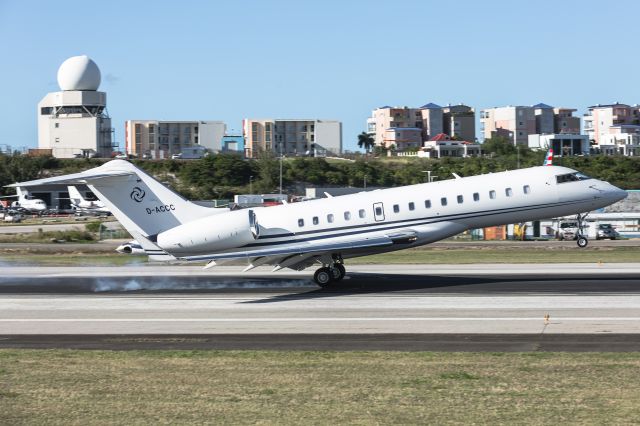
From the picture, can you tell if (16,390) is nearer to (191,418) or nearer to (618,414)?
(191,418)

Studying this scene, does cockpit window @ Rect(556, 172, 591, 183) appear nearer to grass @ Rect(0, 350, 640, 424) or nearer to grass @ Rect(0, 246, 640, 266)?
grass @ Rect(0, 246, 640, 266)

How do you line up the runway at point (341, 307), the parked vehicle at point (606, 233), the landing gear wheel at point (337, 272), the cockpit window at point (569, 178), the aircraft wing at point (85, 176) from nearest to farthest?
the runway at point (341, 307)
the aircraft wing at point (85, 176)
the landing gear wheel at point (337, 272)
the cockpit window at point (569, 178)
the parked vehicle at point (606, 233)

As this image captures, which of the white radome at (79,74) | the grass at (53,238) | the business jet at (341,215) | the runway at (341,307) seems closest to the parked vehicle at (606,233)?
the runway at (341,307)

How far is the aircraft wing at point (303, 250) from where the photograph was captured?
27359mm

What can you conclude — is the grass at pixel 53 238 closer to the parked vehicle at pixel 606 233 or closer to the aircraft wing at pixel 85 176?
the aircraft wing at pixel 85 176

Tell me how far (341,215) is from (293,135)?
136 meters

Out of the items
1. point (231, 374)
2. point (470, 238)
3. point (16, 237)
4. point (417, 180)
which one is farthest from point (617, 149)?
point (231, 374)

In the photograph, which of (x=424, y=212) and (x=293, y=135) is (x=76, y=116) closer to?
(x=293, y=135)

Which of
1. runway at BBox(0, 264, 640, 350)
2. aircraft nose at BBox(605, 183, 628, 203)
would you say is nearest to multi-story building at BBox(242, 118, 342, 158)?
runway at BBox(0, 264, 640, 350)

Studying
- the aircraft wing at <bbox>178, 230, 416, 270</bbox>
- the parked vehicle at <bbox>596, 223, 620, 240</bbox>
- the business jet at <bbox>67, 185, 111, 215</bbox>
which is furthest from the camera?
the business jet at <bbox>67, 185, 111, 215</bbox>

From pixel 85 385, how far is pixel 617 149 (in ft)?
571

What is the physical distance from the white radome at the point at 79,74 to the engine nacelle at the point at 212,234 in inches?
4256

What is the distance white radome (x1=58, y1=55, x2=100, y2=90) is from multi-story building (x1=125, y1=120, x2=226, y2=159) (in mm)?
25698

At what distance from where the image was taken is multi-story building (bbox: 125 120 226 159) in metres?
157
